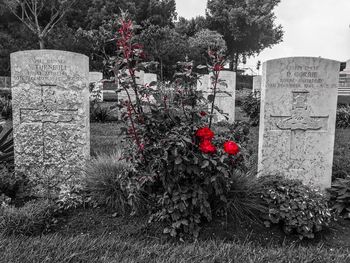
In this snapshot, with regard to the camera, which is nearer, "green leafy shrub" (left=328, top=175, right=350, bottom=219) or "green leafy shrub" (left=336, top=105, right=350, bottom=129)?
"green leafy shrub" (left=328, top=175, right=350, bottom=219)

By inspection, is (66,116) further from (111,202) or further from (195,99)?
(195,99)

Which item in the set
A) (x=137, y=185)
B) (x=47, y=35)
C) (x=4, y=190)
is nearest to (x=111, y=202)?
(x=137, y=185)

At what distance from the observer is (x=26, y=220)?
3.40m

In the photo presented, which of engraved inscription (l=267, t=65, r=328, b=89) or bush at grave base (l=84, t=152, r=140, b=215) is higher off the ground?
engraved inscription (l=267, t=65, r=328, b=89)

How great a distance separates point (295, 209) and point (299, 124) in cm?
161

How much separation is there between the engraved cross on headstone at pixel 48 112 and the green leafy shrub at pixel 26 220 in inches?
55.1

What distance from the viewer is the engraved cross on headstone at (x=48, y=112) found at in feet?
15.3

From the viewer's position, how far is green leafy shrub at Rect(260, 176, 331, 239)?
140 inches

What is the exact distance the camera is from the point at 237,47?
136ft

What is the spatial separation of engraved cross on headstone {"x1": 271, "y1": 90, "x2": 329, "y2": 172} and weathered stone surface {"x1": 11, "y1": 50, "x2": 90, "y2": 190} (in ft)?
8.93

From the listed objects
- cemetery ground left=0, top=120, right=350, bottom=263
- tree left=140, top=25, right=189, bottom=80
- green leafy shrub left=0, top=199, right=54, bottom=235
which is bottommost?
cemetery ground left=0, top=120, right=350, bottom=263

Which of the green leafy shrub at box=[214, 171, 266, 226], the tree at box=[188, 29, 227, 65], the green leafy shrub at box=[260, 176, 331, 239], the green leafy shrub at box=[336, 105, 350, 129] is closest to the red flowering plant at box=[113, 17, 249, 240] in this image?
the green leafy shrub at box=[214, 171, 266, 226]

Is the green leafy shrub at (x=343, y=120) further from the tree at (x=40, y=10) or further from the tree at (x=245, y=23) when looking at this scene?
the tree at (x=245, y=23)

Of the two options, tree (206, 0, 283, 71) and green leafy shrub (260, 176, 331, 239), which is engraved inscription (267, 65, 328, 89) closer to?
green leafy shrub (260, 176, 331, 239)
